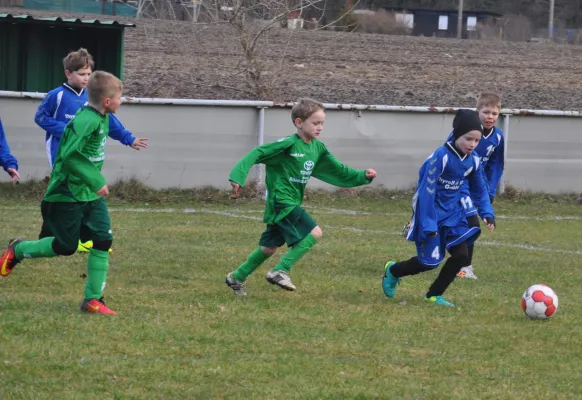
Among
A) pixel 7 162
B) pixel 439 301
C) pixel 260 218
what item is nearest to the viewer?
pixel 439 301

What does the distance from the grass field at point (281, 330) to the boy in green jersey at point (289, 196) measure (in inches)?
8.9

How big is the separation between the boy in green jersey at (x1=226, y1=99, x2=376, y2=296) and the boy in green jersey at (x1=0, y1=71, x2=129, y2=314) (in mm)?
1190

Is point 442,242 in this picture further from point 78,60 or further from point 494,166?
point 78,60

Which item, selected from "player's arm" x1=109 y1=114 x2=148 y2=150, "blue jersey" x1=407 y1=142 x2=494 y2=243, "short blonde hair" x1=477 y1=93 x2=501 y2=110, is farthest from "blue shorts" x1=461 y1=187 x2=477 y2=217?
"player's arm" x1=109 y1=114 x2=148 y2=150

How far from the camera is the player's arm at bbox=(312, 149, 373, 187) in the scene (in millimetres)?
7848

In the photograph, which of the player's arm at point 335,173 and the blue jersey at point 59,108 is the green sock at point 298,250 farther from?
the blue jersey at point 59,108

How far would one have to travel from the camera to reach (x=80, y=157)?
21.7 ft

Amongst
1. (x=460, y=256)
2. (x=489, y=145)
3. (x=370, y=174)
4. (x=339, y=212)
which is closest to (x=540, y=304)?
(x=460, y=256)

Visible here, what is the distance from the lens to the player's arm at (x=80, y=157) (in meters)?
6.54

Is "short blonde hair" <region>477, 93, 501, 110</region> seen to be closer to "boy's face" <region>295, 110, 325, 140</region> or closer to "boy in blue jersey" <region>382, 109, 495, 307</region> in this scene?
"boy in blue jersey" <region>382, 109, 495, 307</region>

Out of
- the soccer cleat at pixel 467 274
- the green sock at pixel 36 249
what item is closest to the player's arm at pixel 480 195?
the soccer cleat at pixel 467 274

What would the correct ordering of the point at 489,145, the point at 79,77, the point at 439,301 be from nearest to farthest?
the point at 439,301
the point at 79,77
the point at 489,145

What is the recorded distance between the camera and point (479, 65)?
30406mm

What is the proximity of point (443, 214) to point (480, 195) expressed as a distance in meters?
0.57
